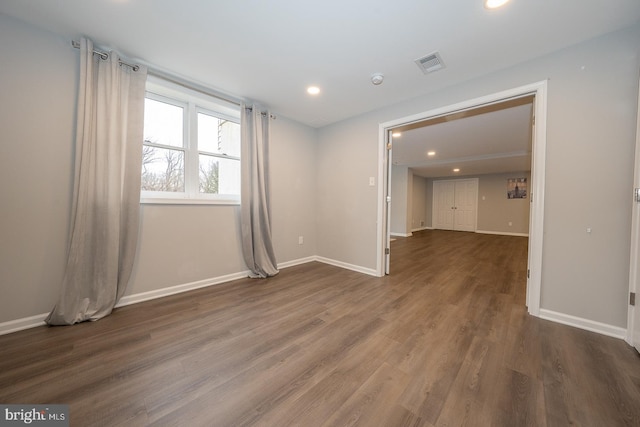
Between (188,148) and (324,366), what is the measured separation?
9.09 ft

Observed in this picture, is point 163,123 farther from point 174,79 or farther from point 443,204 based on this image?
point 443,204

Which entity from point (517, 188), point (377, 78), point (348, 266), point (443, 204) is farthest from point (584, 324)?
point (443, 204)

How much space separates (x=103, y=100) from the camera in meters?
2.05

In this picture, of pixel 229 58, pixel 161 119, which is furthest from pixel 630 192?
pixel 161 119

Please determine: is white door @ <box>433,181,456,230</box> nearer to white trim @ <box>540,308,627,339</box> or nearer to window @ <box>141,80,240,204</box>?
white trim @ <box>540,308,627,339</box>

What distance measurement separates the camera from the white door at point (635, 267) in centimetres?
162

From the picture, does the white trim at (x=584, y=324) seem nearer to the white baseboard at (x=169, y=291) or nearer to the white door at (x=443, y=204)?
the white baseboard at (x=169, y=291)

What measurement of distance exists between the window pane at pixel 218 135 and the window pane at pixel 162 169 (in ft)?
1.15

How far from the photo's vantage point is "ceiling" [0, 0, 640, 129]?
1.61m

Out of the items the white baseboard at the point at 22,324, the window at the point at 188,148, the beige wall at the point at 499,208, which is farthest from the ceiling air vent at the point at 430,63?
the beige wall at the point at 499,208

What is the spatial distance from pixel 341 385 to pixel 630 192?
8.48ft

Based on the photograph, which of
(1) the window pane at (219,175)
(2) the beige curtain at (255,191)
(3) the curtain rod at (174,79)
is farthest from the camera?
(2) the beige curtain at (255,191)

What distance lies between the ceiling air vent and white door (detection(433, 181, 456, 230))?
821 centimetres

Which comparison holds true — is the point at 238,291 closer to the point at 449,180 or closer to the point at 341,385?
the point at 341,385
